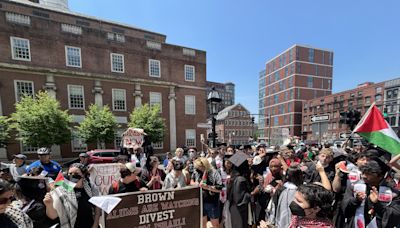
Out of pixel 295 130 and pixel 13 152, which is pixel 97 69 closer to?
pixel 13 152

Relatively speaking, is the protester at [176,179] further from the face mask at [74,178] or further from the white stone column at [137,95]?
the white stone column at [137,95]

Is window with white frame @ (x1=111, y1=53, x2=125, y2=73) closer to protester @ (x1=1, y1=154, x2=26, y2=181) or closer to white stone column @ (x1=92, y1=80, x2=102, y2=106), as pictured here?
white stone column @ (x1=92, y1=80, x2=102, y2=106)

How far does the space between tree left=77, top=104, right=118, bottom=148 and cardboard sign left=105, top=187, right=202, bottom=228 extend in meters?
16.3

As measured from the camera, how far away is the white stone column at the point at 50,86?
676 inches

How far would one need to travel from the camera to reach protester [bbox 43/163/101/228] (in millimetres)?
2332

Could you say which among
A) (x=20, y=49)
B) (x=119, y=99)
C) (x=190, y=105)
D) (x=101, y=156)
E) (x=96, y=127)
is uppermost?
(x=20, y=49)

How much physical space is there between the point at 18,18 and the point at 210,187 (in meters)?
23.8

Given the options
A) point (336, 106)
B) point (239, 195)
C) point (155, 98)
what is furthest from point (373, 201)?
point (336, 106)

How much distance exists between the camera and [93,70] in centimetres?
1956

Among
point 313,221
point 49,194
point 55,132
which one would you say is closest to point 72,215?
point 49,194

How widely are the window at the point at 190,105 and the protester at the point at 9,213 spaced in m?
22.3

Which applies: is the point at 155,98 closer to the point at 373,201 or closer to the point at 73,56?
the point at 73,56

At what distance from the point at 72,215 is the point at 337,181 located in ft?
12.9

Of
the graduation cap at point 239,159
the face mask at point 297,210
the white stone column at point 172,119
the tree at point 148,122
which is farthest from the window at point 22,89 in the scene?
the face mask at point 297,210
